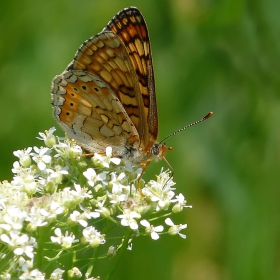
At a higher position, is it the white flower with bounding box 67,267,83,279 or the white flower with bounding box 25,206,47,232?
the white flower with bounding box 25,206,47,232

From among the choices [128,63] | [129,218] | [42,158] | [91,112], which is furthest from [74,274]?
[128,63]

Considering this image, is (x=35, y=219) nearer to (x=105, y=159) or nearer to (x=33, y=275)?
(x=33, y=275)

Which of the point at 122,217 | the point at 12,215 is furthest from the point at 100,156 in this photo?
the point at 12,215

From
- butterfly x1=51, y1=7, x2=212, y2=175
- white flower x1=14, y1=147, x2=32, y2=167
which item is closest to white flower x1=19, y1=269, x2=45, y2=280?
white flower x1=14, y1=147, x2=32, y2=167

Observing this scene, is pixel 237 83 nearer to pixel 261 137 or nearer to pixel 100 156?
pixel 261 137

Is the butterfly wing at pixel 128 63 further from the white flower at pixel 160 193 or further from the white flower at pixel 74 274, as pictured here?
the white flower at pixel 74 274

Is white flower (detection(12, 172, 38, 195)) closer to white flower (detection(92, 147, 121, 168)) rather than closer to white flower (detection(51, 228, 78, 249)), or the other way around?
white flower (detection(51, 228, 78, 249))

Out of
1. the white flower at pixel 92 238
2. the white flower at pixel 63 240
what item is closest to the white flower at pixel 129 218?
the white flower at pixel 92 238
